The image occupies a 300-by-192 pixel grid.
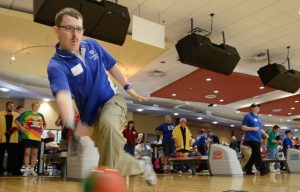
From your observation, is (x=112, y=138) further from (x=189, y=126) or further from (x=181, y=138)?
(x=189, y=126)

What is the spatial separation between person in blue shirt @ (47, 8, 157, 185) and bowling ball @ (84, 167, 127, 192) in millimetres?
667

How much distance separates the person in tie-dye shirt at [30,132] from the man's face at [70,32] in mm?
5197

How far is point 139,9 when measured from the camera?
22.2ft

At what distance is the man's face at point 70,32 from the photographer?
6.18 ft

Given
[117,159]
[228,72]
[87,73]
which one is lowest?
[117,159]

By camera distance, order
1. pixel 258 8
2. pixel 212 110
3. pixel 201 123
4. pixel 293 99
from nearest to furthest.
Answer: pixel 258 8 < pixel 293 99 < pixel 212 110 < pixel 201 123

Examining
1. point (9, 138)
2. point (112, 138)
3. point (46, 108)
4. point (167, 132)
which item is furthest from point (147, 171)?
point (46, 108)

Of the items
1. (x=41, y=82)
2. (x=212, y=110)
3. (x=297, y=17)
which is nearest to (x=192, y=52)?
(x=297, y=17)

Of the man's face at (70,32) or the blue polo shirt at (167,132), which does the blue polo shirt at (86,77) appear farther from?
the blue polo shirt at (167,132)

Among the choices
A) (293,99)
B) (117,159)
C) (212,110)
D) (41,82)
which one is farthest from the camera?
(212,110)

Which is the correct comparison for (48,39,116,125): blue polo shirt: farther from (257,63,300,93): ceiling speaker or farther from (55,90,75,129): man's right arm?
(257,63,300,93): ceiling speaker

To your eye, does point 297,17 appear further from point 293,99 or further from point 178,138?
point 293,99

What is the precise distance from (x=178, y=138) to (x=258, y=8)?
12.6ft

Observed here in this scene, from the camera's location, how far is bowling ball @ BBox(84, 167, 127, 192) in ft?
4.05
